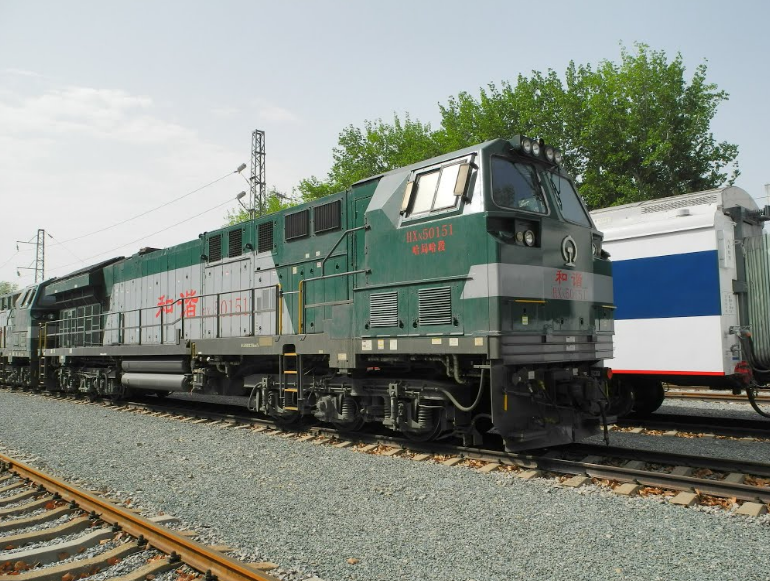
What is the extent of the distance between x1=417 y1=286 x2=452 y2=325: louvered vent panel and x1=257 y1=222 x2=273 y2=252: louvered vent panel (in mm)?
3875

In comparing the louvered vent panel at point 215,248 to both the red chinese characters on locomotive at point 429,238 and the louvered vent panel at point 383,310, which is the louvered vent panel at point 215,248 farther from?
the red chinese characters on locomotive at point 429,238

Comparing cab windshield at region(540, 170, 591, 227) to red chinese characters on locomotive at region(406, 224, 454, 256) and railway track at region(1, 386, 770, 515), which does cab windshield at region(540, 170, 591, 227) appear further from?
railway track at region(1, 386, 770, 515)

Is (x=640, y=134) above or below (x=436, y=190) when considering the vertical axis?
above

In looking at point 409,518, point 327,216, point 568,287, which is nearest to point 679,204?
point 568,287

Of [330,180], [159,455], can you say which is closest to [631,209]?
[159,455]

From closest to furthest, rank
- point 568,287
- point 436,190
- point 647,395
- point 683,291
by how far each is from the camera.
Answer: point 436,190 → point 568,287 → point 683,291 → point 647,395

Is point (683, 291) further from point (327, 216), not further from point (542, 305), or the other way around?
point (327, 216)

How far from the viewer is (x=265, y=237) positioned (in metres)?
9.69

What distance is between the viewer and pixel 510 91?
1222 inches

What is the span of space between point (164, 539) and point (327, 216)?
5.20 m

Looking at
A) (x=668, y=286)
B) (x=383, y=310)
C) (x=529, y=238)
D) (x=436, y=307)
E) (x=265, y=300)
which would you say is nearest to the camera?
(x=529, y=238)

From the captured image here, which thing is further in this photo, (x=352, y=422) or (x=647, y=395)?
(x=647, y=395)

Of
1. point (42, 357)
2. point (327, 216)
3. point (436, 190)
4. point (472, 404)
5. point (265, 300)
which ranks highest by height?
point (327, 216)

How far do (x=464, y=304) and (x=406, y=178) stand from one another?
5.87 ft
